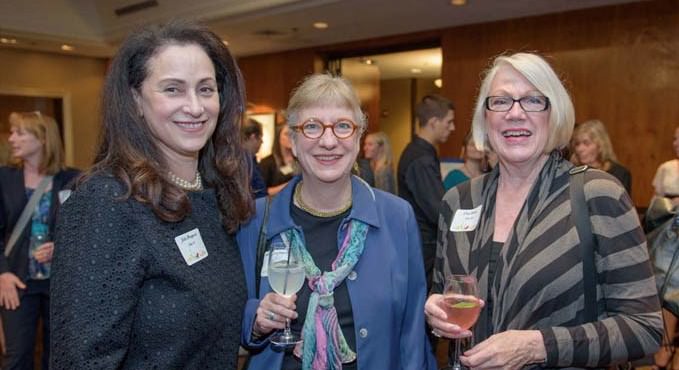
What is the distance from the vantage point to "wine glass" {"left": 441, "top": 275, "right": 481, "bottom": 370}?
1361 mm

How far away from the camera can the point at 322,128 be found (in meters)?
1.68

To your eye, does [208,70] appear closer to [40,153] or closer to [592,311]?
[592,311]

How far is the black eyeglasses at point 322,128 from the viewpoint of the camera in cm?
168

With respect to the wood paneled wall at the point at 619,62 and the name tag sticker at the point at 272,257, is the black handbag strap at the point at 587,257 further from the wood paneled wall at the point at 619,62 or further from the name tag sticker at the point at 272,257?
the wood paneled wall at the point at 619,62

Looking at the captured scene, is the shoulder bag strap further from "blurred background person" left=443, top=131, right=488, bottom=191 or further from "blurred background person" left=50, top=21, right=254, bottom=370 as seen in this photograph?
"blurred background person" left=443, top=131, right=488, bottom=191

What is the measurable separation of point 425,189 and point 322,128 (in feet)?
7.37

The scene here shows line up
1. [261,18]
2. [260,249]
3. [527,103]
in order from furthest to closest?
[261,18], [260,249], [527,103]

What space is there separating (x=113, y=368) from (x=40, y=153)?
2.39 m

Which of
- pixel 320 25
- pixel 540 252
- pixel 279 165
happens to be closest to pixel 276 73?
pixel 320 25

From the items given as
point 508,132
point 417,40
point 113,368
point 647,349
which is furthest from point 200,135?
point 417,40

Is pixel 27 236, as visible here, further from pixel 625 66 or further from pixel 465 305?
pixel 625 66

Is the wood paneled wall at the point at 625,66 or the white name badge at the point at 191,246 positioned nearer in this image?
the white name badge at the point at 191,246

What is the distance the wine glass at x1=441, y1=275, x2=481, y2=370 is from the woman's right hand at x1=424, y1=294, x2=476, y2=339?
0.01m

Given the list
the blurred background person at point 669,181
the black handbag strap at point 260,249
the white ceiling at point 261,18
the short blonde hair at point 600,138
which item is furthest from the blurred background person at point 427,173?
the black handbag strap at point 260,249
